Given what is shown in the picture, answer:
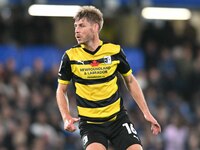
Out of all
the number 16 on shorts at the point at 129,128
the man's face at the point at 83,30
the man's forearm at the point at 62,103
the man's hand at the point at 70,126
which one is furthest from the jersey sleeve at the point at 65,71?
the number 16 on shorts at the point at 129,128

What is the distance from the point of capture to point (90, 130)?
908 cm

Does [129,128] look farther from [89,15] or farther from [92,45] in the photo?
[89,15]

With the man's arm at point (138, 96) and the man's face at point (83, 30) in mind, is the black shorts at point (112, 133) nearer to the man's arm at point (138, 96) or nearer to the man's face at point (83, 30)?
the man's arm at point (138, 96)

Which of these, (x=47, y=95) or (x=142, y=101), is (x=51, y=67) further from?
(x=142, y=101)

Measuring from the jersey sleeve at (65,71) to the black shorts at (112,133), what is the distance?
1.78 ft

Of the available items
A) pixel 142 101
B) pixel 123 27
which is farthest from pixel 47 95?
pixel 142 101

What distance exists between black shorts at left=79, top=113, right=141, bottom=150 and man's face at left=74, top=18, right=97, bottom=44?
0.98 m

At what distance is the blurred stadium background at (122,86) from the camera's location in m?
16.0

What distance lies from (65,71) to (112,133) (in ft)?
3.01

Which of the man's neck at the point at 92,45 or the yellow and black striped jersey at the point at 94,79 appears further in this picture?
the man's neck at the point at 92,45

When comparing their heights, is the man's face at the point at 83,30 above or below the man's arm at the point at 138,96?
above

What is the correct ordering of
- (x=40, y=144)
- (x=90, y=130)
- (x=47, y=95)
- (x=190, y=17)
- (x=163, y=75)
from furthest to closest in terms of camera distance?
(x=190, y=17) < (x=163, y=75) < (x=47, y=95) < (x=40, y=144) < (x=90, y=130)

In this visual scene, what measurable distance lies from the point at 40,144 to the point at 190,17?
7.56 metres

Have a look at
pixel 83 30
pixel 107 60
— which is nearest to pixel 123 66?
pixel 107 60
